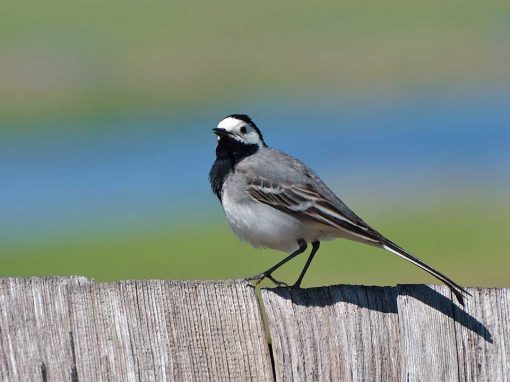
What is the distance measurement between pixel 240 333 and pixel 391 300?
803 mm

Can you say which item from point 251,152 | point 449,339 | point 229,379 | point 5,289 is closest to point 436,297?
point 449,339

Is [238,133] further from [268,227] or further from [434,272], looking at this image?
[434,272]

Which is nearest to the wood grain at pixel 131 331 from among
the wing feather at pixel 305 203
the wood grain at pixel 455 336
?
the wood grain at pixel 455 336

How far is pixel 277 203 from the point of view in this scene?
8.26 metres

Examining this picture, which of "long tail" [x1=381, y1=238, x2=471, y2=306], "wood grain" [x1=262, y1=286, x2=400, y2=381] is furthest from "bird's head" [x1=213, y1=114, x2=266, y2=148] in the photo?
"wood grain" [x1=262, y1=286, x2=400, y2=381]

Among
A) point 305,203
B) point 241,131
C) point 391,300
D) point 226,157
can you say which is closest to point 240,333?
point 391,300

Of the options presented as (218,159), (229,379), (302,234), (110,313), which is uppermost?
(218,159)

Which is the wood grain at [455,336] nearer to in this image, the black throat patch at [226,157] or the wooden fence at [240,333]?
the wooden fence at [240,333]

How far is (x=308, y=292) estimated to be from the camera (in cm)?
548

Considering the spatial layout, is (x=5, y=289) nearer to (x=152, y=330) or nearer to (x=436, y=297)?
(x=152, y=330)

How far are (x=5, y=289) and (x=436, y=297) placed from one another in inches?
84.3

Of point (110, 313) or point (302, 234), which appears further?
point (302, 234)

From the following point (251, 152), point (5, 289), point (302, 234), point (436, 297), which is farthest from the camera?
point (251, 152)

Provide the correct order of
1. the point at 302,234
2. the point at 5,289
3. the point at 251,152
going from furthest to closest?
the point at 251,152 < the point at 302,234 < the point at 5,289
